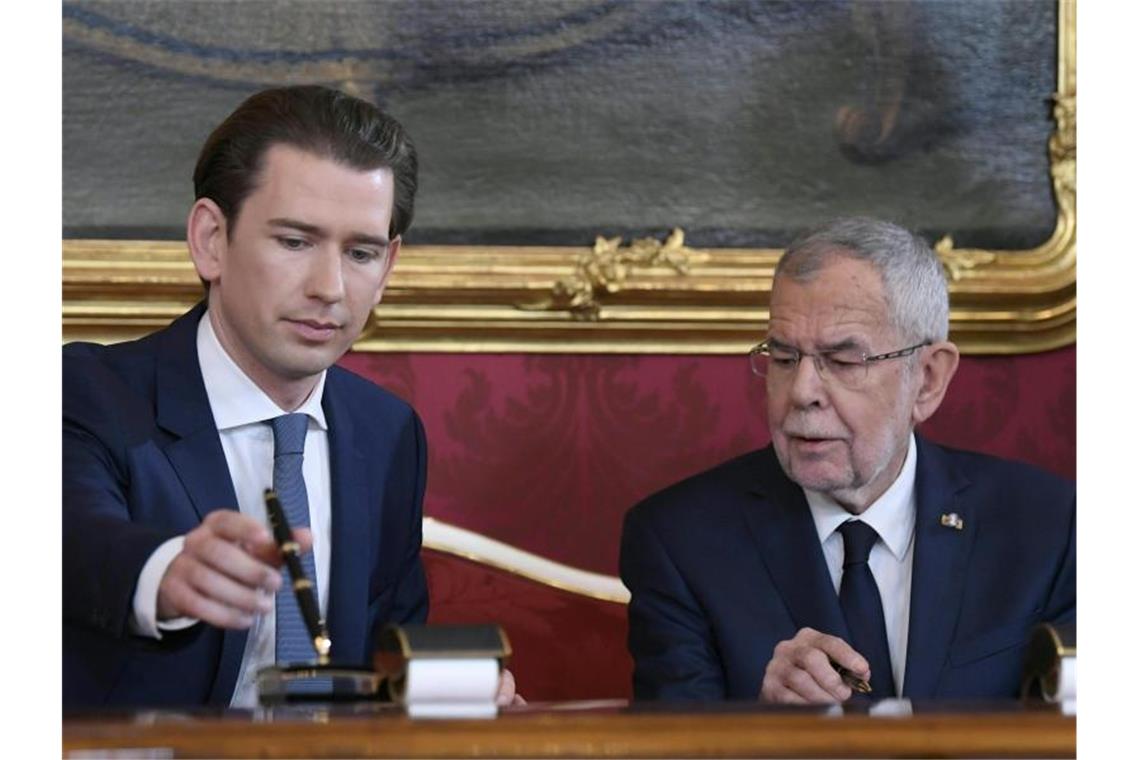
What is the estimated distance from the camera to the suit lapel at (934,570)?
327 cm

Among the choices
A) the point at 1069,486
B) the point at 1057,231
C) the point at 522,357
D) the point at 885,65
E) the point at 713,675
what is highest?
the point at 885,65

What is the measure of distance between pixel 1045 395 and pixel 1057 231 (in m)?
0.35

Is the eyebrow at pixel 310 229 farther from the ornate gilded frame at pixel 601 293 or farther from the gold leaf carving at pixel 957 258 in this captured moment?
the gold leaf carving at pixel 957 258

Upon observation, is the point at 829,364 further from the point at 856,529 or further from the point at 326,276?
the point at 326,276

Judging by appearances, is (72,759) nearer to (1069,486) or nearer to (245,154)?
(245,154)

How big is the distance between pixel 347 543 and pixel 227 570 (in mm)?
738

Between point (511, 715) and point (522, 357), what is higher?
point (522, 357)

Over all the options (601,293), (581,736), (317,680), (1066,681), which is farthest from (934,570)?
(581,736)

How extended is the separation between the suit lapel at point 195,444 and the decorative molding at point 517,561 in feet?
3.30

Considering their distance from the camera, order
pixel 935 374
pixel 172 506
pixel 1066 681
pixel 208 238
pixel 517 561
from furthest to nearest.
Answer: pixel 517 561 → pixel 935 374 → pixel 208 238 → pixel 172 506 → pixel 1066 681

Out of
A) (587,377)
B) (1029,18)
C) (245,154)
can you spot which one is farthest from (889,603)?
(1029,18)

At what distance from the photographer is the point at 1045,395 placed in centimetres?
433

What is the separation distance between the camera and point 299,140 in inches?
128

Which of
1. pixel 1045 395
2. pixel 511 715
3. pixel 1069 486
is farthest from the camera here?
pixel 1045 395
